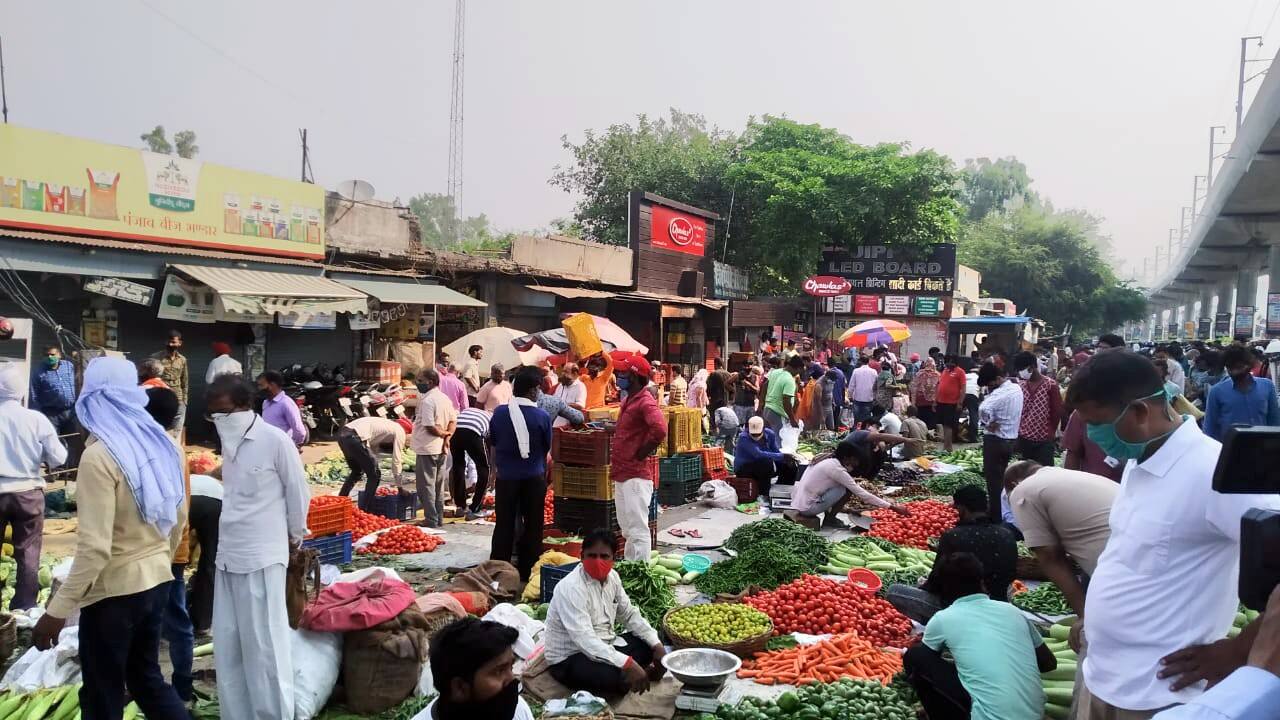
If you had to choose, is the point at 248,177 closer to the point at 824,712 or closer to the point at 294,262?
the point at 294,262

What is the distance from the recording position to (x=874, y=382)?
16031mm

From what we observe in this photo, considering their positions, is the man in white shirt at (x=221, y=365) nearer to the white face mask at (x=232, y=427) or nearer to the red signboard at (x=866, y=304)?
the white face mask at (x=232, y=427)

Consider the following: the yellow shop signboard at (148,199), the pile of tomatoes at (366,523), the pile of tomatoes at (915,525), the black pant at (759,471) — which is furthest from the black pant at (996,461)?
the yellow shop signboard at (148,199)

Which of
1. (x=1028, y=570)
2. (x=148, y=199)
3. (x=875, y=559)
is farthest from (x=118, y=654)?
(x=148, y=199)

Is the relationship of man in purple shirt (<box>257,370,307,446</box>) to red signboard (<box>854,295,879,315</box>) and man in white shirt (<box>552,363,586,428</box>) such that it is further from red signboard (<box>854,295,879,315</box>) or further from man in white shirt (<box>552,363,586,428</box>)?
red signboard (<box>854,295,879,315</box>)

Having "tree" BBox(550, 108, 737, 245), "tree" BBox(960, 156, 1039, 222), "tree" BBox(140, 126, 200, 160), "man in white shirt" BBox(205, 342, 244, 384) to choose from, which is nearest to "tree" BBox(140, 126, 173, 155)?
"tree" BBox(140, 126, 200, 160)

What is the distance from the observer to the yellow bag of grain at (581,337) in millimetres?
14602

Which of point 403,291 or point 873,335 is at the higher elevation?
point 403,291

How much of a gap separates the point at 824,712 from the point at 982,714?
907mm

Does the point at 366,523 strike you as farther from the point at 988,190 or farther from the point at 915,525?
the point at 988,190

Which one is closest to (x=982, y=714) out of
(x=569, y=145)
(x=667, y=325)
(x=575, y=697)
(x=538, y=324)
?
(x=575, y=697)

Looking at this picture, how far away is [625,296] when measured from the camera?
71.7 ft

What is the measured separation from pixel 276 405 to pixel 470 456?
2.67m

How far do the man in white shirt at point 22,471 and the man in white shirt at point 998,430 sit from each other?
27.0 ft
